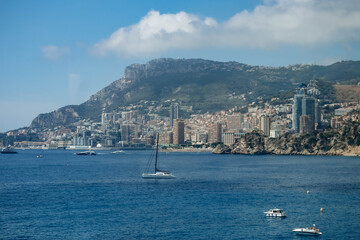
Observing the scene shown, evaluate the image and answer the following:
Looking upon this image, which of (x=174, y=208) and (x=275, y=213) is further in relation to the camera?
(x=174, y=208)

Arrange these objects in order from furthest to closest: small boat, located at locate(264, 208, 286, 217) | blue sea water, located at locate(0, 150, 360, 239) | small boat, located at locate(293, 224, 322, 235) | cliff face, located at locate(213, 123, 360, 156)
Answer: cliff face, located at locate(213, 123, 360, 156), small boat, located at locate(264, 208, 286, 217), blue sea water, located at locate(0, 150, 360, 239), small boat, located at locate(293, 224, 322, 235)

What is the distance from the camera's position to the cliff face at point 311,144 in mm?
163938

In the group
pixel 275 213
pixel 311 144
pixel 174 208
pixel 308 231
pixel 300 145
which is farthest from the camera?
pixel 300 145

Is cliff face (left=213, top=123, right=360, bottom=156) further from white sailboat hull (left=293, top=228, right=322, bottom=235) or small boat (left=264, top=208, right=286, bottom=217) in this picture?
white sailboat hull (left=293, top=228, right=322, bottom=235)

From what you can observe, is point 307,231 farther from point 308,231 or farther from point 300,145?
point 300,145

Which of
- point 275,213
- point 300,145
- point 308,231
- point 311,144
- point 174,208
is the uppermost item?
point 311,144

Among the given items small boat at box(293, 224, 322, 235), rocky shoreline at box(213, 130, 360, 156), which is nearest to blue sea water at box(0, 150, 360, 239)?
small boat at box(293, 224, 322, 235)

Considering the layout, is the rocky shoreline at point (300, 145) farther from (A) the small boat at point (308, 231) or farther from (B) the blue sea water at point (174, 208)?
(A) the small boat at point (308, 231)

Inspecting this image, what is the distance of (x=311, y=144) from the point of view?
592ft

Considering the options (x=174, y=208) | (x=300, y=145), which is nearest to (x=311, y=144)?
(x=300, y=145)

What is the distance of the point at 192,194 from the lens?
207 feet

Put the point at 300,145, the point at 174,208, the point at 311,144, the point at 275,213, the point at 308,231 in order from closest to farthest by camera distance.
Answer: the point at 308,231, the point at 275,213, the point at 174,208, the point at 311,144, the point at 300,145

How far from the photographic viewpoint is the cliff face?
163938mm

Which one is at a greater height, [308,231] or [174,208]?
[174,208]
